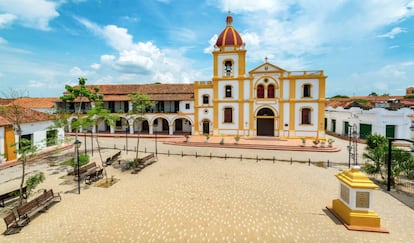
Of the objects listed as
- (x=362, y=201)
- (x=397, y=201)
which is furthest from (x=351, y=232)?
(x=397, y=201)

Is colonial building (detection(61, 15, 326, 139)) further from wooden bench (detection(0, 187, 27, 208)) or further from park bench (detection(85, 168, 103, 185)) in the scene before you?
wooden bench (detection(0, 187, 27, 208))

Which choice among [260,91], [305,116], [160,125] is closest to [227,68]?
[260,91]

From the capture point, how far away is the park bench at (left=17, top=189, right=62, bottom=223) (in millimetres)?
7277

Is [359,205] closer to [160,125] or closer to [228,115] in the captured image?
[228,115]

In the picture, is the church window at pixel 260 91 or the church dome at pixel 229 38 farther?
the church dome at pixel 229 38

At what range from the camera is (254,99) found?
2478 centimetres

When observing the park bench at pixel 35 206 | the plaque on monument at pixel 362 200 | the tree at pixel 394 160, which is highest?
the tree at pixel 394 160

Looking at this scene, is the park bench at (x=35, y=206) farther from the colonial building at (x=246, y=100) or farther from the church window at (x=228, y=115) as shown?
the church window at (x=228, y=115)

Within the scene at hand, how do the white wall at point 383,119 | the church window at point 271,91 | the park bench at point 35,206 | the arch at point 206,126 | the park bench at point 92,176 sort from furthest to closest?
the arch at point 206,126 → the church window at point 271,91 → the white wall at point 383,119 → the park bench at point 92,176 → the park bench at point 35,206

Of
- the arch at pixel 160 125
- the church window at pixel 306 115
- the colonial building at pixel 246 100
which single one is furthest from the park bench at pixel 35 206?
the church window at pixel 306 115

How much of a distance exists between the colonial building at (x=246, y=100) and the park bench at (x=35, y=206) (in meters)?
14.4

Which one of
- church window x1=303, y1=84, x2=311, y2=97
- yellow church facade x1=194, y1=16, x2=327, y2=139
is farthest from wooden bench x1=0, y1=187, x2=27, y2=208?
church window x1=303, y1=84, x2=311, y2=97

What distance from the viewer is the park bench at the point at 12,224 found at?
22.0 ft

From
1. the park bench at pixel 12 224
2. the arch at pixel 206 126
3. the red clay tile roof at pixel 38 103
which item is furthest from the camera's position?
the red clay tile roof at pixel 38 103
